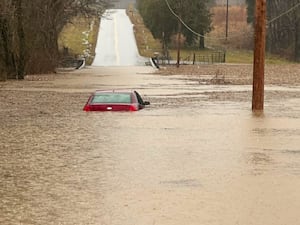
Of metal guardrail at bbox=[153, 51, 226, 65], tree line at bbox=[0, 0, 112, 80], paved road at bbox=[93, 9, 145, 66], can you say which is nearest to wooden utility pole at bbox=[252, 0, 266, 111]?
tree line at bbox=[0, 0, 112, 80]

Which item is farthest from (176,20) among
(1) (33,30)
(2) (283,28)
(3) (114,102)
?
(3) (114,102)

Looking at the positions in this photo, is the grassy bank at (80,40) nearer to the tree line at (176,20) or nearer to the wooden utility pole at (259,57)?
the tree line at (176,20)

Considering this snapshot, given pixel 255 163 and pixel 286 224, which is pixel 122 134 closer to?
pixel 255 163

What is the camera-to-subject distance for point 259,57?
2772 centimetres

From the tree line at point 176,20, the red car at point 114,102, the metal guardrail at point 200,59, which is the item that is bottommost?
the metal guardrail at point 200,59

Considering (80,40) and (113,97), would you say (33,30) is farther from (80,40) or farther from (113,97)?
(80,40)

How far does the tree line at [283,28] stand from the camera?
332ft

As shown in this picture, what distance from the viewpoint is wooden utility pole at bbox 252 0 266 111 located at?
1067 inches

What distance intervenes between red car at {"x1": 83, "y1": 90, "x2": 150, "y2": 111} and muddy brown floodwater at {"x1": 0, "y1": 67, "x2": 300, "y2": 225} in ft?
1.74

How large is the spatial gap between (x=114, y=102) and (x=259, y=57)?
6085mm

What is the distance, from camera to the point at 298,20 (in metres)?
99.6

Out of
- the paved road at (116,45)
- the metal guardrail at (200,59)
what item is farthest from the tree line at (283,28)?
the paved road at (116,45)

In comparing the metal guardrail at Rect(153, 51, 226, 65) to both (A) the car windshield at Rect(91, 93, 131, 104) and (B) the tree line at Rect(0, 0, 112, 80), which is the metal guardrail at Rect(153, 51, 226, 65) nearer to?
(B) the tree line at Rect(0, 0, 112, 80)

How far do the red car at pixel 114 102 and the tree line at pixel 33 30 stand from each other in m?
19.1
